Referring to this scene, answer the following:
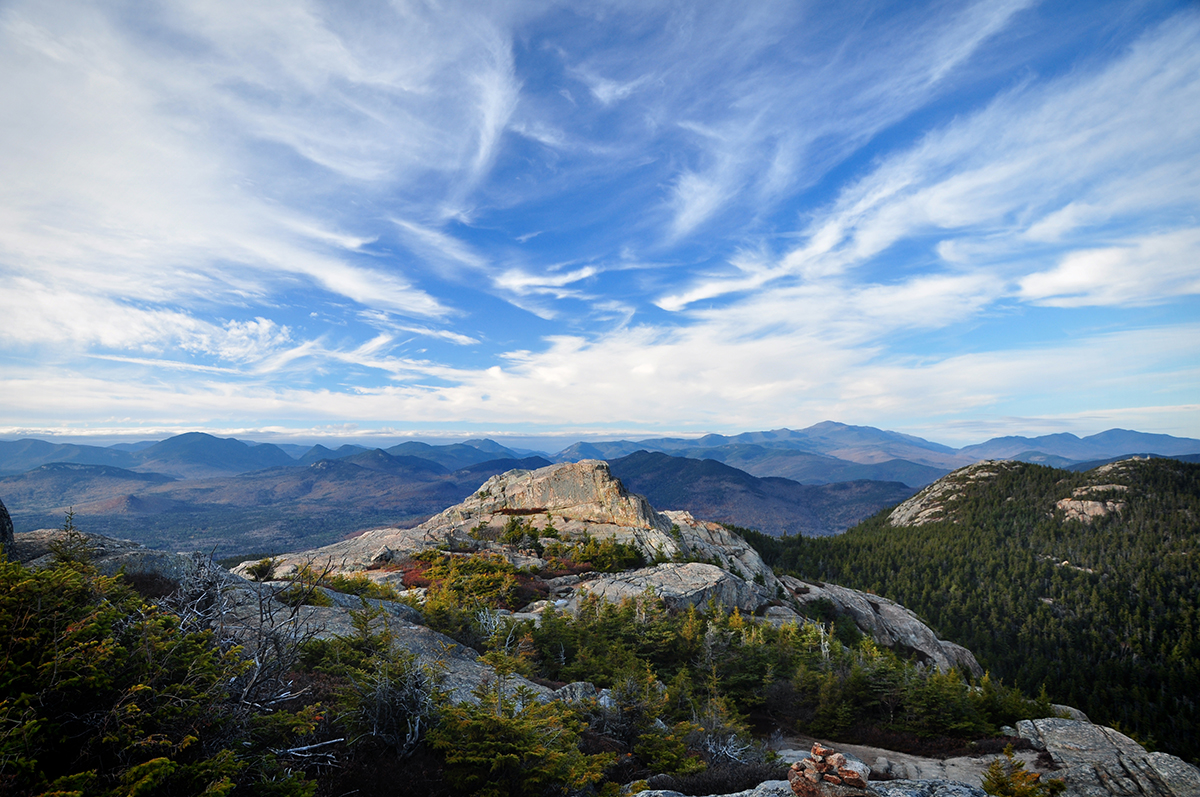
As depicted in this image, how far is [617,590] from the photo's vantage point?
38.7 m

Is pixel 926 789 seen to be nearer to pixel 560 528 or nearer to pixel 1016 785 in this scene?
pixel 1016 785

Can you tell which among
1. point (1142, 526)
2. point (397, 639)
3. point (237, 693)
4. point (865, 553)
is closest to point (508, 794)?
point (237, 693)

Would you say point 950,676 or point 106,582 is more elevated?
point 106,582

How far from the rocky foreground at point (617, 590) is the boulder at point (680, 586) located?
0.52ft

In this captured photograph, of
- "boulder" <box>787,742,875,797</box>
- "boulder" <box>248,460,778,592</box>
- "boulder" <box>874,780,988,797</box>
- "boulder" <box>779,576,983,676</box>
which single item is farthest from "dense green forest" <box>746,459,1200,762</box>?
"boulder" <box>787,742,875,797</box>

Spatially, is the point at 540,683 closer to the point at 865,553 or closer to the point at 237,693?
the point at 237,693

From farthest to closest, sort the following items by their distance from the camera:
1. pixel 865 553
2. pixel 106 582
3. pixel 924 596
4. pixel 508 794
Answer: pixel 865 553 → pixel 924 596 → pixel 508 794 → pixel 106 582

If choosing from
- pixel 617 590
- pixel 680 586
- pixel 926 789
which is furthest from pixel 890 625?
pixel 926 789

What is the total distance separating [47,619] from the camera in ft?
19.0

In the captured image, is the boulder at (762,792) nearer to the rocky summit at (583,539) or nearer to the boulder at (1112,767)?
the boulder at (1112,767)

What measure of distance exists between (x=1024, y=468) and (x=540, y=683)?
241430 mm

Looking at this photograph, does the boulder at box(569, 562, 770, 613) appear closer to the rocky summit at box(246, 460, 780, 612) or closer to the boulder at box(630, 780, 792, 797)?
the rocky summit at box(246, 460, 780, 612)

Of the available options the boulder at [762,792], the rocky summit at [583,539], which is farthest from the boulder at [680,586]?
the boulder at [762,792]

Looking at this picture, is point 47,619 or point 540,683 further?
point 540,683
